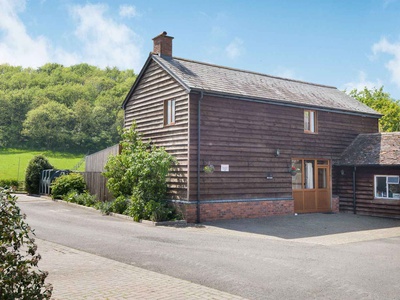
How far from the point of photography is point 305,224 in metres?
16.1

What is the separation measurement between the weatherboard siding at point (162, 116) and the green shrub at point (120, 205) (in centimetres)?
229

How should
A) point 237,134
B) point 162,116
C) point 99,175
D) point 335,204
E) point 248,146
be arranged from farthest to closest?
point 99,175, point 335,204, point 162,116, point 248,146, point 237,134

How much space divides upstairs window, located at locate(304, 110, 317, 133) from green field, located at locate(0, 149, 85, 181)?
3578 centimetres

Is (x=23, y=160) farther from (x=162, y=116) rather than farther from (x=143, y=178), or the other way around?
(x=143, y=178)

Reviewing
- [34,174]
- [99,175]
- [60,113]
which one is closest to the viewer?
[99,175]

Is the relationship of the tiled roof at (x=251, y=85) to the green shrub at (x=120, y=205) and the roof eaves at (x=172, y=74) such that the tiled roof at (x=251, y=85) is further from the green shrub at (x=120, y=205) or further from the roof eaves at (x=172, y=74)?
the green shrub at (x=120, y=205)

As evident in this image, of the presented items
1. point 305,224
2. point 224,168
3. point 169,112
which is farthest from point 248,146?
point 305,224

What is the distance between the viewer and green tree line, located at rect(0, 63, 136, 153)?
68750 mm

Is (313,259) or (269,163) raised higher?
(269,163)

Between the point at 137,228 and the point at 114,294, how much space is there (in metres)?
7.99

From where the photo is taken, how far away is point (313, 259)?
31.1ft

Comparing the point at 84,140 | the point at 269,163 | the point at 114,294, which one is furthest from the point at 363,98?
the point at 114,294

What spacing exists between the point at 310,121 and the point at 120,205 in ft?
33.6

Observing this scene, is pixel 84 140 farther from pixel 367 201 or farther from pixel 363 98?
pixel 367 201
